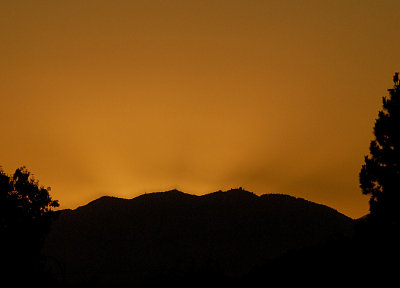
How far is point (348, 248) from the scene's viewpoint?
47.2 metres

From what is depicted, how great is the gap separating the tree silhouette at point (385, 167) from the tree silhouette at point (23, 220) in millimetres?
31860

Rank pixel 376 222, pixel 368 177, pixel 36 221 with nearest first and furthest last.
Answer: pixel 376 222, pixel 368 177, pixel 36 221

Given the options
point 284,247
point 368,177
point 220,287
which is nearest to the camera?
point 368,177

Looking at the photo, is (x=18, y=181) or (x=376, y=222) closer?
(x=376, y=222)

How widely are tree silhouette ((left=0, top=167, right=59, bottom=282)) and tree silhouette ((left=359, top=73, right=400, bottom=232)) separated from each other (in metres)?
31.9

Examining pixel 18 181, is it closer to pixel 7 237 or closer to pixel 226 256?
pixel 7 237

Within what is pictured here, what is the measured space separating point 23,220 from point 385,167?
3682 cm

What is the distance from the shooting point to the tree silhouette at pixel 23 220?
54797 mm

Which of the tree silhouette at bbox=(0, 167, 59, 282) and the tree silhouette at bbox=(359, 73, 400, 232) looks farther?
the tree silhouette at bbox=(0, 167, 59, 282)

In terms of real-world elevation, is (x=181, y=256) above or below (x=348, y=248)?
above

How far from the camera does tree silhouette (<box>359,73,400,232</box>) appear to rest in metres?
42.7

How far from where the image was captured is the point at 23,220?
5844 cm

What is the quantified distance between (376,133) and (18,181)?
123 ft

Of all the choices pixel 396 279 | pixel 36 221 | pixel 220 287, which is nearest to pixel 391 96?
pixel 396 279
